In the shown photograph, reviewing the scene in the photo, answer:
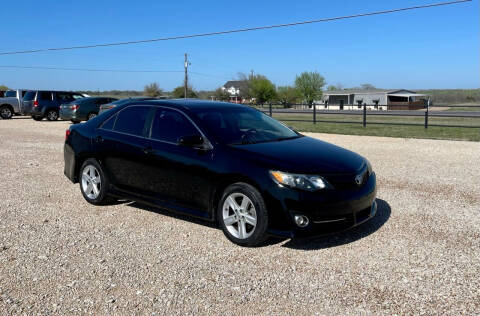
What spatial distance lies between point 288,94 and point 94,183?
93106 mm

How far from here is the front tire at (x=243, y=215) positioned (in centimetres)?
444

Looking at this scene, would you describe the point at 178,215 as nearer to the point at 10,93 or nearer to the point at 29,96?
the point at 29,96

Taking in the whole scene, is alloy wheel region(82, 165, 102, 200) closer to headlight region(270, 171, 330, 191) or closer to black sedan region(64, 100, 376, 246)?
black sedan region(64, 100, 376, 246)

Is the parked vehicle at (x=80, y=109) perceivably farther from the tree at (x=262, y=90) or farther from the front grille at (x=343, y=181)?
the tree at (x=262, y=90)

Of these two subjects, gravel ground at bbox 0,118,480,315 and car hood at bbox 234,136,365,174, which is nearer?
gravel ground at bbox 0,118,480,315

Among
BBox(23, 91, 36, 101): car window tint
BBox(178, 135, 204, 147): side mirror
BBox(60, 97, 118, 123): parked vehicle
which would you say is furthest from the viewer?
BBox(23, 91, 36, 101): car window tint

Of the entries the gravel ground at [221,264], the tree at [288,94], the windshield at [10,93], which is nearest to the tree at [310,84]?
the tree at [288,94]

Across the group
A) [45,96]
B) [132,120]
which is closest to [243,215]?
[132,120]

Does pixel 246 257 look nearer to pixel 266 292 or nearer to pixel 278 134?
pixel 266 292

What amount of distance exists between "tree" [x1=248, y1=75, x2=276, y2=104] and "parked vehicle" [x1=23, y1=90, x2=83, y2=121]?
65.6 m

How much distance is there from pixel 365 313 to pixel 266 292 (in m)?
0.79

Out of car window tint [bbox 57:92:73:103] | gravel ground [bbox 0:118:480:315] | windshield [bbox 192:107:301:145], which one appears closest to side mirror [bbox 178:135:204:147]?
windshield [bbox 192:107:301:145]

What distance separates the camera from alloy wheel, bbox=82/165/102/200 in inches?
245

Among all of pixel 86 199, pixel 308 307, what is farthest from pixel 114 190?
pixel 308 307
